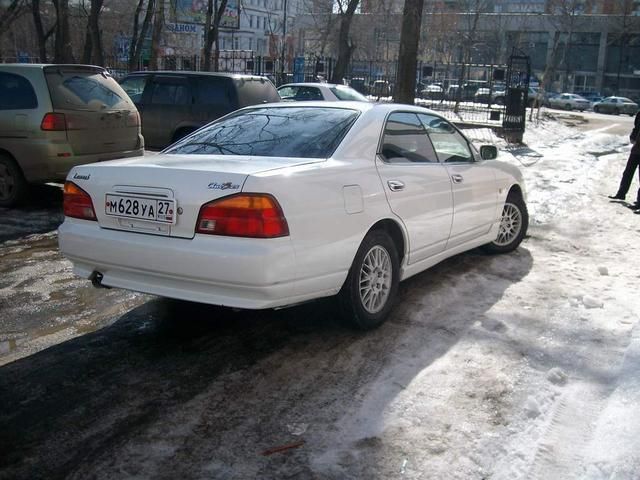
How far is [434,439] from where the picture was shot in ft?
10.7

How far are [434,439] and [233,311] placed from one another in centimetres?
219

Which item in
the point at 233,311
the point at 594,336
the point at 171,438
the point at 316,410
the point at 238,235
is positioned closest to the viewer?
the point at 171,438

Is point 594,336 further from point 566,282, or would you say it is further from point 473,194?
point 473,194

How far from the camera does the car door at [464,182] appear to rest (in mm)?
5699

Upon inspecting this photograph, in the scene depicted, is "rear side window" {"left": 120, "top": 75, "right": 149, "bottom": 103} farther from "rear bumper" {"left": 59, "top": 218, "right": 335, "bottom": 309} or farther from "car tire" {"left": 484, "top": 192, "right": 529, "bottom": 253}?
"rear bumper" {"left": 59, "top": 218, "right": 335, "bottom": 309}

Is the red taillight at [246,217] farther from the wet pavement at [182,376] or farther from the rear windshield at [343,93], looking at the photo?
the rear windshield at [343,93]

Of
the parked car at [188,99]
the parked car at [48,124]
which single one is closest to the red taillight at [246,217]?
the parked car at [48,124]

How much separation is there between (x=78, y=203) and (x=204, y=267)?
3.70ft

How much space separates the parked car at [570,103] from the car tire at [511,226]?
Result: 2180 inches

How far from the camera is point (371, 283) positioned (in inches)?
183

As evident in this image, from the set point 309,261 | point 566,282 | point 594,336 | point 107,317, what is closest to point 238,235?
point 309,261

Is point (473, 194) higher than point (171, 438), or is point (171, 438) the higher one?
point (473, 194)

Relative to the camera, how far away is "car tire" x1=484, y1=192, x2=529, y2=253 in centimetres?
692

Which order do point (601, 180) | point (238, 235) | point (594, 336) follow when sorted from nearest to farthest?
point (238, 235) < point (594, 336) < point (601, 180)
